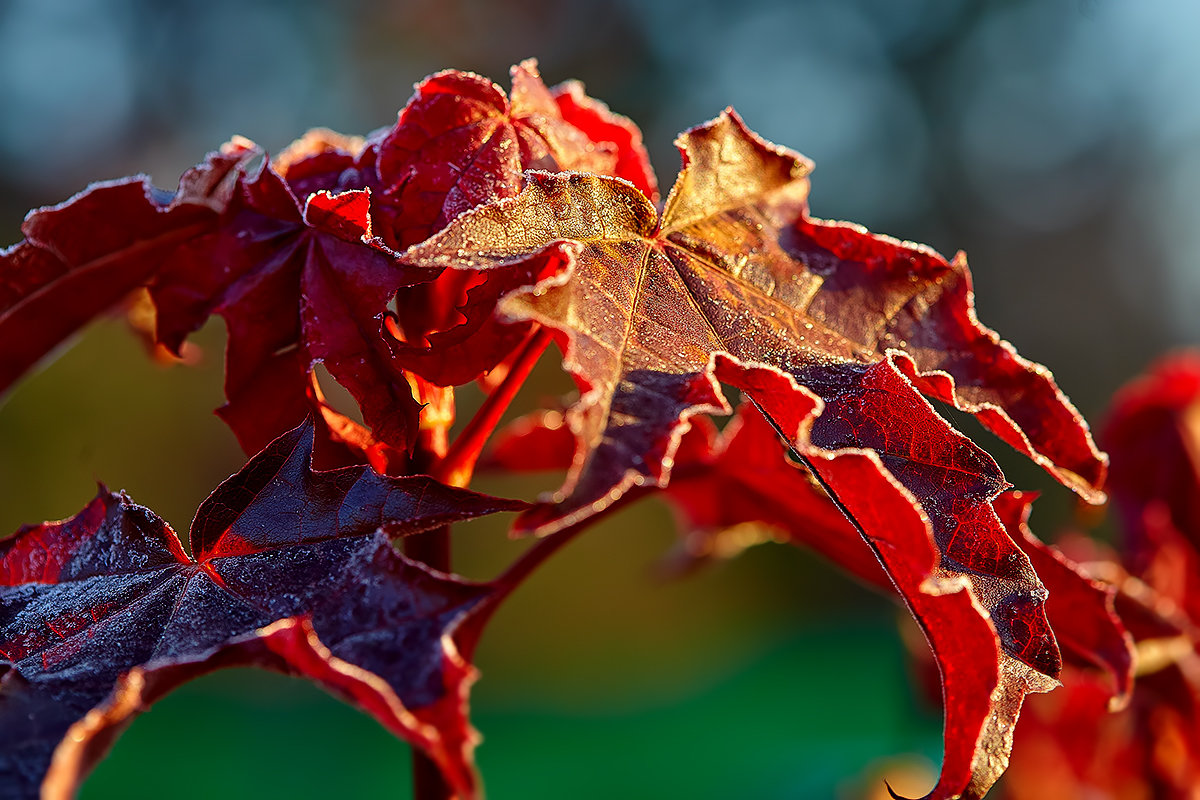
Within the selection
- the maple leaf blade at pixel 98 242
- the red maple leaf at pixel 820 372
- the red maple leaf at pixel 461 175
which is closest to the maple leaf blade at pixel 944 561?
the red maple leaf at pixel 820 372

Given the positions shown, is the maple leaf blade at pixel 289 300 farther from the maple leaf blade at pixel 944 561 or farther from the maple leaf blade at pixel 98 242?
the maple leaf blade at pixel 944 561

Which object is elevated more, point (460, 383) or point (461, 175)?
point (461, 175)

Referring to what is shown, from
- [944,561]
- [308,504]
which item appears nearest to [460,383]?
[308,504]

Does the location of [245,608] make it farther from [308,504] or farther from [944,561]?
[944,561]

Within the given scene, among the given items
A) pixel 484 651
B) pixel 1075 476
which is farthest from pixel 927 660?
pixel 484 651

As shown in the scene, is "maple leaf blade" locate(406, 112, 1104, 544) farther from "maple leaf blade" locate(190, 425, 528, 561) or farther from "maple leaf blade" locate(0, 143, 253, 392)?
"maple leaf blade" locate(0, 143, 253, 392)

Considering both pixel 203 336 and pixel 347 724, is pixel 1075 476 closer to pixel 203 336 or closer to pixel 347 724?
pixel 203 336

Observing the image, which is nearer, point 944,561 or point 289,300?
point 944,561
